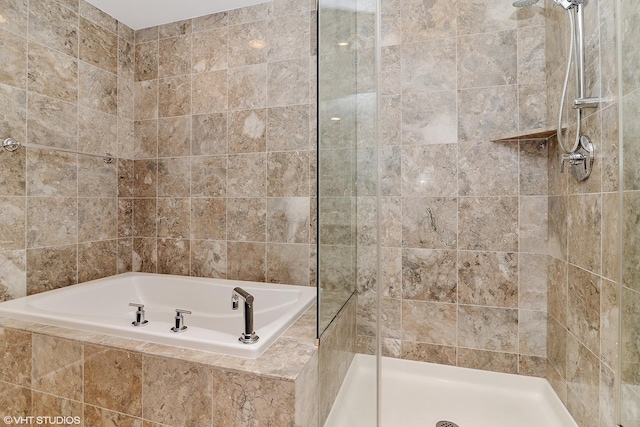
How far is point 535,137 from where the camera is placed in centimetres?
157

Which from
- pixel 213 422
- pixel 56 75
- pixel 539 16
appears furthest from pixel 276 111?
pixel 213 422

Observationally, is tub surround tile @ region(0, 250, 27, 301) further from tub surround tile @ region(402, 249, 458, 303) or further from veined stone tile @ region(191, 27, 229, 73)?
tub surround tile @ region(402, 249, 458, 303)

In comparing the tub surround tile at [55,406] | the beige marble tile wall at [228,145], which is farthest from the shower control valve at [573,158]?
the tub surround tile at [55,406]

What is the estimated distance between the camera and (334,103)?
3.56 ft

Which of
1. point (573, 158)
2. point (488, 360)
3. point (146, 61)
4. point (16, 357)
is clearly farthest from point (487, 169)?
point (146, 61)

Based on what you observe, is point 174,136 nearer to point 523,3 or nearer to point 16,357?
point 16,357

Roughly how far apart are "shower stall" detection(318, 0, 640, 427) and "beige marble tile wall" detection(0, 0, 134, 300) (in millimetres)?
1850

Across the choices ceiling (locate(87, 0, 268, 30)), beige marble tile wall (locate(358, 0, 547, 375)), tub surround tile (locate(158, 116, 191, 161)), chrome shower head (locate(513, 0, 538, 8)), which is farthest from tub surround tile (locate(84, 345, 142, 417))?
chrome shower head (locate(513, 0, 538, 8))

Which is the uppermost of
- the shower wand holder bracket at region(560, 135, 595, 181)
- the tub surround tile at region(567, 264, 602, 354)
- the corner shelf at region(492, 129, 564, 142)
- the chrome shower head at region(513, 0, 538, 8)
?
the chrome shower head at region(513, 0, 538, 8)

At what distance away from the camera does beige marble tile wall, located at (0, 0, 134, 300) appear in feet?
5.69

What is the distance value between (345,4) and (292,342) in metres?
1.30

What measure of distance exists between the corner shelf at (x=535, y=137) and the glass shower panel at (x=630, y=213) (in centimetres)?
49

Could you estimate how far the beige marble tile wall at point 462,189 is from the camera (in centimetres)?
160

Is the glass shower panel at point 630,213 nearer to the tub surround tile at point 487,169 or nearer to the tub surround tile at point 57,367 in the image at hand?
the tub surround tile at point 487,169
